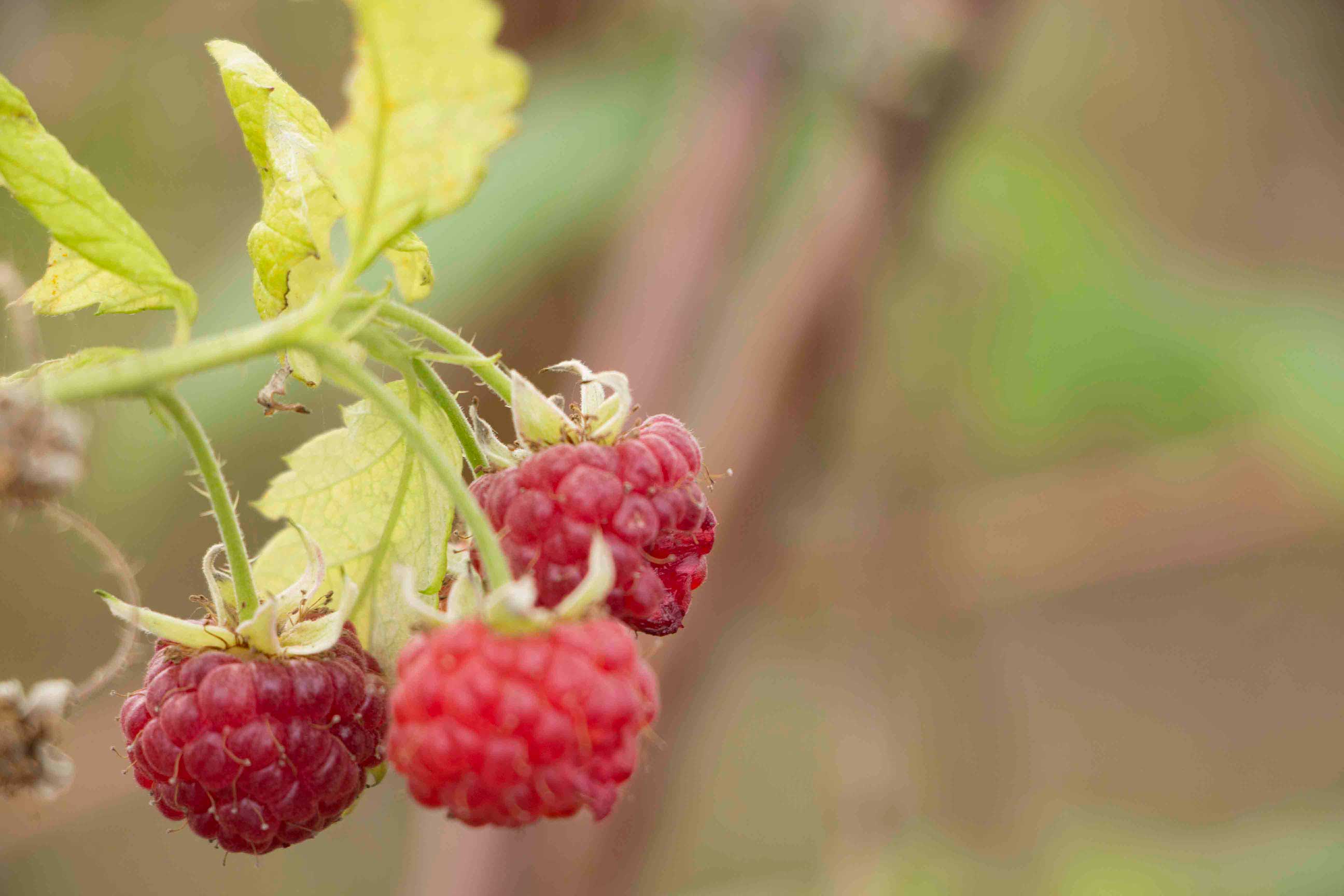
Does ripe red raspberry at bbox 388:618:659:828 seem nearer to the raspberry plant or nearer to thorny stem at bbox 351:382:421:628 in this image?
the raspberry plant

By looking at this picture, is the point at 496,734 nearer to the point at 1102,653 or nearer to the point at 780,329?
the point at 780,329

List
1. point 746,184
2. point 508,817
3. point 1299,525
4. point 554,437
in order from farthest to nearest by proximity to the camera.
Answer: point 1299,525 < point 746,184 < point 554,437 < point 508,817

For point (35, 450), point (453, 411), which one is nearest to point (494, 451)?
point (453, 411)

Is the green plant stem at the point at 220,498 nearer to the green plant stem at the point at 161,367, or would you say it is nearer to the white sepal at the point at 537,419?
the green plant stem at the point at 161,367

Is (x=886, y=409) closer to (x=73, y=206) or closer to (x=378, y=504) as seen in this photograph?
(x=378, y=504)

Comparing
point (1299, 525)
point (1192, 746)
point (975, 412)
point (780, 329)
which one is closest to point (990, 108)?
point (780, 329)

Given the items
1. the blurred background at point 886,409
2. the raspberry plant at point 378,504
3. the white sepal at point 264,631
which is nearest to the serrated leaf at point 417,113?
the raspberry plant at point 378,504
